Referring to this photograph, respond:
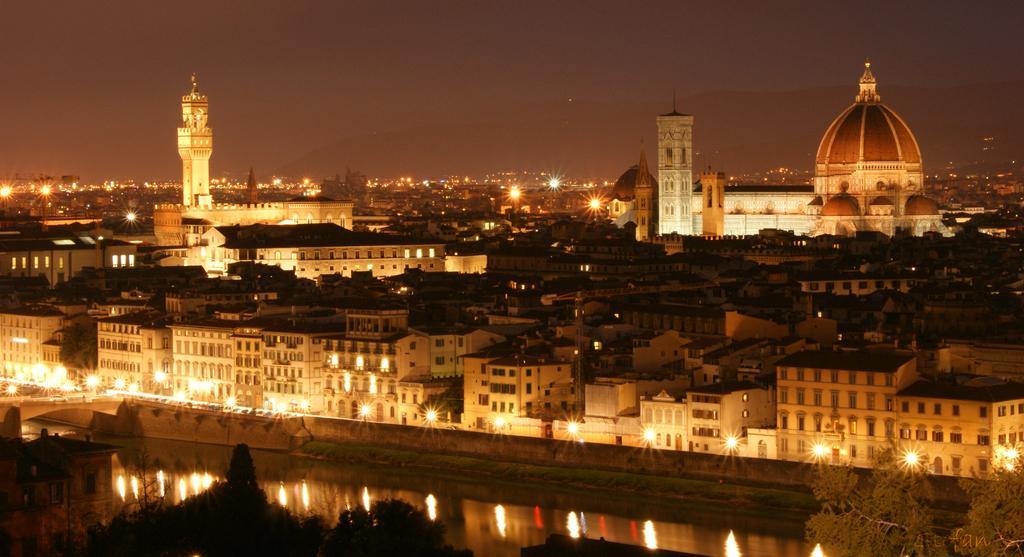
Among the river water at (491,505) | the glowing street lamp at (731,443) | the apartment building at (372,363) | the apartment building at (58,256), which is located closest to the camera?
the river water at (491,505)

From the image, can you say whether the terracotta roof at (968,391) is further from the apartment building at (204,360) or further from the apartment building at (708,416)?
the apartment building at (204,360)

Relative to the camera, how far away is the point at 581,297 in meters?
41.9

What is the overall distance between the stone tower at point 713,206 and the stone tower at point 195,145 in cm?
1491

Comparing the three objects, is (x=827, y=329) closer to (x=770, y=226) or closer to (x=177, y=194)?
(x=770, y=226)

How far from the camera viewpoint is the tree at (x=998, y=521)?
20.9m

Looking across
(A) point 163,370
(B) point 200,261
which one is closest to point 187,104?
(B) point 200,261

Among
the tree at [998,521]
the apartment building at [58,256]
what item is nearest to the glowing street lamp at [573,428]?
the tree at [998,521]

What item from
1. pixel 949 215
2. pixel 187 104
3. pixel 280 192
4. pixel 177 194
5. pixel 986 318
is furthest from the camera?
pixel 280 192

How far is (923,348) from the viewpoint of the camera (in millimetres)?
31828

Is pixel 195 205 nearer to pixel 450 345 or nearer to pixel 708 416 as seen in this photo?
pixel 450 345

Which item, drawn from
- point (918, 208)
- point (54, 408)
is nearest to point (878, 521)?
point (54, 408)

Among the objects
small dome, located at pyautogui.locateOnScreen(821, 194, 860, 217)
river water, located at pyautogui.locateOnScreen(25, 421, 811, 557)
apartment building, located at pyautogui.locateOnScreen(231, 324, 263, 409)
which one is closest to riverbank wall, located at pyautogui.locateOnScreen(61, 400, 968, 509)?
river water, located at pyautogui.locateOnScreen(25, 421, 811, 557)

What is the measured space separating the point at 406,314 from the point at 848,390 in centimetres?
921

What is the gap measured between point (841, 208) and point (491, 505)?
117 feet
